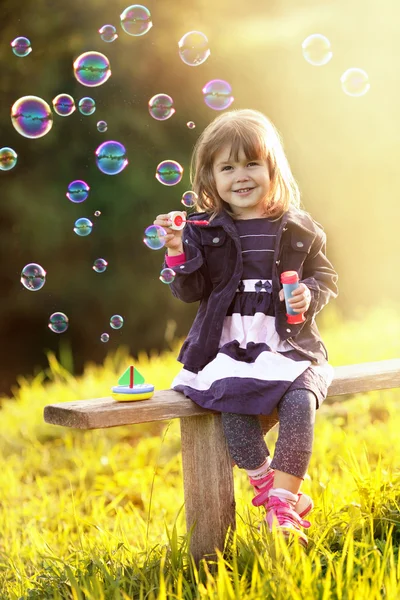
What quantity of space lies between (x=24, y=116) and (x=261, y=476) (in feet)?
5.74

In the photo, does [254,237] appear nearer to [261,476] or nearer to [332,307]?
[261,476]

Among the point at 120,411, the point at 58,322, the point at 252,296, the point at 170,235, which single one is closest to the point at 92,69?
the point at 58,322

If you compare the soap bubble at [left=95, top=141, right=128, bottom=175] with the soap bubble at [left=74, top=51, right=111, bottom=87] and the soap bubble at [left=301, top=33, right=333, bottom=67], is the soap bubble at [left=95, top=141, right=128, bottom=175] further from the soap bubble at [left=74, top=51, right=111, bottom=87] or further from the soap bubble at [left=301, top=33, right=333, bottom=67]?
the soap bubble at [left=301, top=33, right=333, bottom=67]

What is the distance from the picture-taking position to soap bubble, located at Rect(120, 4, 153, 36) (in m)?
3.51

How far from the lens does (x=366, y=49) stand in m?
8.48

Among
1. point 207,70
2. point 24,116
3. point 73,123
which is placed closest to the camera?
point 24,116

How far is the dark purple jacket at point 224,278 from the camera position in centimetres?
276

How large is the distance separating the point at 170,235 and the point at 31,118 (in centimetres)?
115

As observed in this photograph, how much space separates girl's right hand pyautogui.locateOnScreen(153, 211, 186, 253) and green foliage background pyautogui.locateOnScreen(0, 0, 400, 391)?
407cm

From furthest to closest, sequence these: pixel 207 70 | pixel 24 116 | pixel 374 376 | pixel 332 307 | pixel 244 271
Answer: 1. pixel 332 307
2. pixel 207 70
3. pixel 24 116
4. pixel 374 376
5. pixel 244 271

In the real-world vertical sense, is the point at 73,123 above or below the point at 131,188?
above

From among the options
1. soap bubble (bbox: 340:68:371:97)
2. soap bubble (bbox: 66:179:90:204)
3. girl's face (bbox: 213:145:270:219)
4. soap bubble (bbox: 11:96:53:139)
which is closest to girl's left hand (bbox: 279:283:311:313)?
girl's face (bbox: 213:145:270:219)

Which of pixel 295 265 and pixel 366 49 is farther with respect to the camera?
pixel 366 49

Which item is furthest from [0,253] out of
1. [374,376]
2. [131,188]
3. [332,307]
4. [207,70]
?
[374,376]
